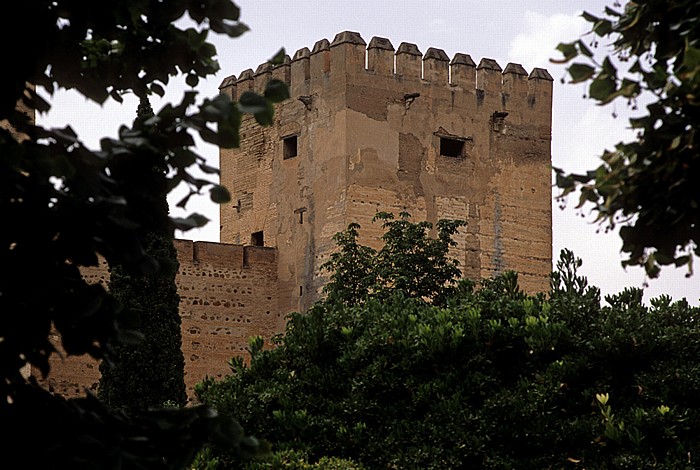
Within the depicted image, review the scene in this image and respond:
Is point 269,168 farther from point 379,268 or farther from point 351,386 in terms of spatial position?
point 351,386

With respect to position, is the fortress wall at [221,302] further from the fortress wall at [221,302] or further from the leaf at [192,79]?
the leaf at [192,79]

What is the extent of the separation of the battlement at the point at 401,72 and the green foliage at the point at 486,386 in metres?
13.6

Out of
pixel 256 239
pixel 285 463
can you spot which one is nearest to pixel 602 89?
pixel 285 463

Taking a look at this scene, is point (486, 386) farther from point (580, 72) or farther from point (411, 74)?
point (411, 74)

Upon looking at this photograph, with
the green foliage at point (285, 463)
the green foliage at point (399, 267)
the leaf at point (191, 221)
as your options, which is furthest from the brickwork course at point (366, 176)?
the leaf at point (191, 221)

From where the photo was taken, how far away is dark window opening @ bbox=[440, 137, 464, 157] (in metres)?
26.4

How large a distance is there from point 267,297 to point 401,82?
5026mm

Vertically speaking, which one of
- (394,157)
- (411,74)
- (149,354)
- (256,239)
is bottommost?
(149,354)

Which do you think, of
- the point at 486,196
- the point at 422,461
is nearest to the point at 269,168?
the point at 486,196

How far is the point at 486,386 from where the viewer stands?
1127cm

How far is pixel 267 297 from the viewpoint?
26234 millimetres

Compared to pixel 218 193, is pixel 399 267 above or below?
above

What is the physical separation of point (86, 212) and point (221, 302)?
21.5 m

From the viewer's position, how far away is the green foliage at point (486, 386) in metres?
10.7
